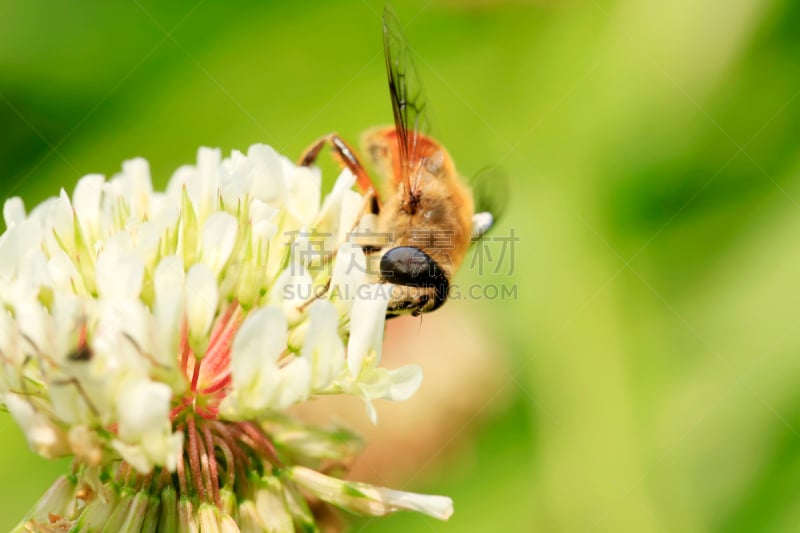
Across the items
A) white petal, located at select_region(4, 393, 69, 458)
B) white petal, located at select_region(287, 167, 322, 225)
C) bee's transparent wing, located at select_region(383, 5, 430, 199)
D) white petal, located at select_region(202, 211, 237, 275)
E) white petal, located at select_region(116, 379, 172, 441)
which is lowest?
white petal, located at select_region(4, 393, 69, 458)

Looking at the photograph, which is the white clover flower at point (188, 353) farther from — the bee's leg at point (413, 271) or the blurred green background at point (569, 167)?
the blurred green background at point (569, 167)

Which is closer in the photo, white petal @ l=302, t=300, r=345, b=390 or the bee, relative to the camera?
white petal @ l=302, t=300, r=345, b=390

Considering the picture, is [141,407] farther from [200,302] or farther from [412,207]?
[412,207]

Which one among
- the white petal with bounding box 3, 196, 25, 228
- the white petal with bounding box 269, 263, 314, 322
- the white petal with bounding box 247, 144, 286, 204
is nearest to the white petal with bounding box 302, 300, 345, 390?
the white petal with bounding box 269, 263, 314, 322

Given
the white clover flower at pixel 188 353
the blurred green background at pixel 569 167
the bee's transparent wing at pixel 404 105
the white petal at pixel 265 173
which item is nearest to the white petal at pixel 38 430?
the white clover flower at pixel 188 353

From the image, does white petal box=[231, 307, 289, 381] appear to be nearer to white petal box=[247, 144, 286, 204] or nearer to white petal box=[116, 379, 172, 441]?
white petal box=[116, 379, 172, 441]

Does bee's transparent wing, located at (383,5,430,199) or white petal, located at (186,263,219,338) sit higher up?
bee's transparent wing, located at (383,5,430,199)

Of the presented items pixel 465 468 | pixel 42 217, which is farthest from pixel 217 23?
pixel 465 468
